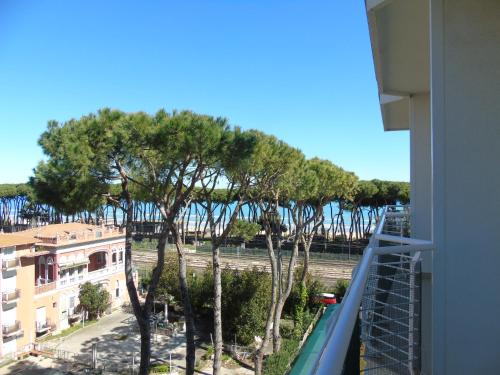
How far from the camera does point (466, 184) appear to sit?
75.4 inches

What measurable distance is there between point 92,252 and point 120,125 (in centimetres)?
1558

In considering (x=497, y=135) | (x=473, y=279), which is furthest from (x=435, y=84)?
(x=473, y=279)

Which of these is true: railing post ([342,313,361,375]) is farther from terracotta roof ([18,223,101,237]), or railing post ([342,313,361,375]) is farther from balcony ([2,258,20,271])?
terracotta roof ([18,223,101,237])

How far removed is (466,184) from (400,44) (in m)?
1.74

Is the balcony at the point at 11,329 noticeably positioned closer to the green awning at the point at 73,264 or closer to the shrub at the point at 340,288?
the green awning at the point at 73,264

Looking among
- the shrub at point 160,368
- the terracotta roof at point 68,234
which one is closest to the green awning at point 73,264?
the terracotta roof at point 68,234

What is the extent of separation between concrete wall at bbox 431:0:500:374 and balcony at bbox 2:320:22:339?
1772 cm

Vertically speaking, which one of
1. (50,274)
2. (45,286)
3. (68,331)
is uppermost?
(50,274)

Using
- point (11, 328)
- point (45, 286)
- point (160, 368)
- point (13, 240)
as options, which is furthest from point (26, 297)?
point (160, 368)

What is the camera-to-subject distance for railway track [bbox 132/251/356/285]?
2400 cm

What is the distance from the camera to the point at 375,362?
1883 mm

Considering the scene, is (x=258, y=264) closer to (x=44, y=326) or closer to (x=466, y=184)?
(x=44, y=326)

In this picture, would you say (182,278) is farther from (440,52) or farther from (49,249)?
(49,249)

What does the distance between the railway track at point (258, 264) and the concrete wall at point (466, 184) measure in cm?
2132
